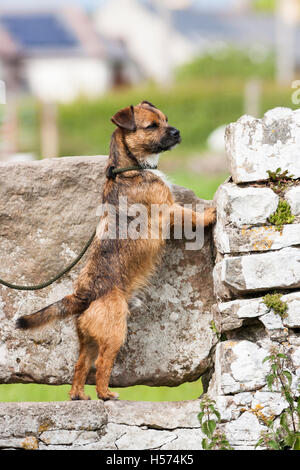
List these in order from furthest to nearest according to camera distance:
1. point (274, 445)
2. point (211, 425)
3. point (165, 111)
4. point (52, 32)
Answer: point (52, 32) < point (165, 111) < point (211, 425) < point (274, 445)

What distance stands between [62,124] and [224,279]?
76.6ft

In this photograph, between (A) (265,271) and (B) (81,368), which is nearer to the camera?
(A) (265,271)

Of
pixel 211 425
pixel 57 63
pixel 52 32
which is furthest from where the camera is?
pixel 52 32

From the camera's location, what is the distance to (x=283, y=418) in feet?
16.0

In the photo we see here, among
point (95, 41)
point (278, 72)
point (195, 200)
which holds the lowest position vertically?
point (195, 200)

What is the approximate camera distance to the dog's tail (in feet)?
17.2

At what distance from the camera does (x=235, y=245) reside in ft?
16.5

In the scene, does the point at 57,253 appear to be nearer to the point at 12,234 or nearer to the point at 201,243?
the point at 12,234

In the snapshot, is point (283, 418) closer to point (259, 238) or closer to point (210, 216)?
point (259, 238)

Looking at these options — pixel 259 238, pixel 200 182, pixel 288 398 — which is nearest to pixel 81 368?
pixel 288 398

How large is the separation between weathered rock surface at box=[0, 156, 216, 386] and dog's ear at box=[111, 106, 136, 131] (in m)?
0.34

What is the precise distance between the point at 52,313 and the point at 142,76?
148 ft
